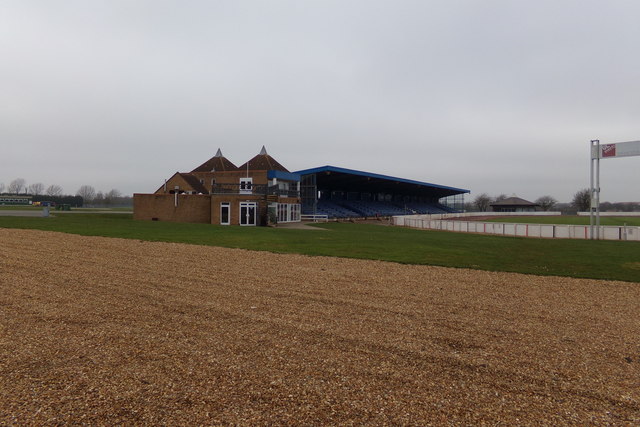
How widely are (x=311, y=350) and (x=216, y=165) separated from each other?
5200 centimetres

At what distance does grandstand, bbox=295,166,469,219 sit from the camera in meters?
52.6

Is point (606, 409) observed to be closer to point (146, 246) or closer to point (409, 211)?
point (146, 246)

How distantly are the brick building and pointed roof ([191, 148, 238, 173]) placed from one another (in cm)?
414

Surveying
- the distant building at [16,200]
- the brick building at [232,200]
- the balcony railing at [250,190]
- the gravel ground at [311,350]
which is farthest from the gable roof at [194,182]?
the distant building at [16,200]

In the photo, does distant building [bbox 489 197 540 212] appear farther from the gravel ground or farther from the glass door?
the gravel ground

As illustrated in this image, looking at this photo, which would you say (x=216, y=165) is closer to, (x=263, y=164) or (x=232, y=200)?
(x=263, y=164)

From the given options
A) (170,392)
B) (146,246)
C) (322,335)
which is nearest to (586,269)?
(322,335)

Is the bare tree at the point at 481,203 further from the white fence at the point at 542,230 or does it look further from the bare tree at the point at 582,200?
the white fence at the point at 542,230

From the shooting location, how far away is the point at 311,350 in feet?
19.5

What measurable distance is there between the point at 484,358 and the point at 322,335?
2.63 meters

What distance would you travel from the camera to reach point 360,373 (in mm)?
5184

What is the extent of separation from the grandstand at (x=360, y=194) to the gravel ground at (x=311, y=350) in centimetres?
4002

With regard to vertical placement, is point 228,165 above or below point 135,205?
above

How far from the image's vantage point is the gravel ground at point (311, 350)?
428 centimetres
